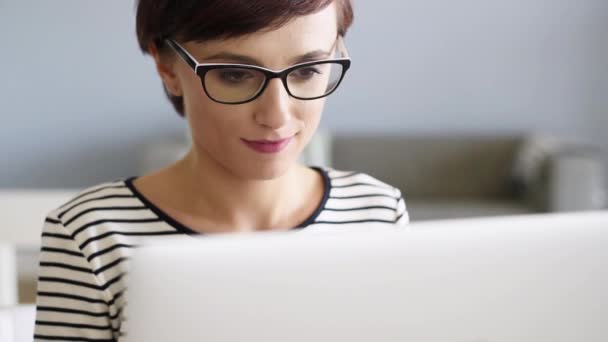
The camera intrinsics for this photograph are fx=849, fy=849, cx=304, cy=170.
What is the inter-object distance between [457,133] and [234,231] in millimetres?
3334

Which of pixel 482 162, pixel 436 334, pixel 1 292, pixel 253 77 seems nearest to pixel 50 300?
pixel 253 77

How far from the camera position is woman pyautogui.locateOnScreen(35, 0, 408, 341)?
874 mm

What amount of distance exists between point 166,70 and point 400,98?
3261mm

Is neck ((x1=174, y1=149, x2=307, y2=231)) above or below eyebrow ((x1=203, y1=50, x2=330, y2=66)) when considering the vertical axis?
below

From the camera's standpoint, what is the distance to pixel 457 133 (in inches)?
166

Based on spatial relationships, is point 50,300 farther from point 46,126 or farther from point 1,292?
point 46,126

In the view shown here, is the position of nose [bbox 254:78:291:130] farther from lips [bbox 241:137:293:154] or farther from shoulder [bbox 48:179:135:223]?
shoulder [bbox 48:179:135:223]

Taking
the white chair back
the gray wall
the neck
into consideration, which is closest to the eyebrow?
the neck

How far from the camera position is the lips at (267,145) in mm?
914

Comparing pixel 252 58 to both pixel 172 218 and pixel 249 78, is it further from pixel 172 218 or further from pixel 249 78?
pixel 172 218

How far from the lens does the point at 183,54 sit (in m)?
0.90

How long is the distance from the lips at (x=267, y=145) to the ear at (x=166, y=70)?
0.42ft

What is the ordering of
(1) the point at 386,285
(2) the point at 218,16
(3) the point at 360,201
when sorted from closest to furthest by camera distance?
(1) the point at 386,285
(2) the point at 218,16
(3) the point at 360,201

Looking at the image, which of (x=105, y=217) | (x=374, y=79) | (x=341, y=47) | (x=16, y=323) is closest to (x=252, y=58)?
(x=341, y=47)
